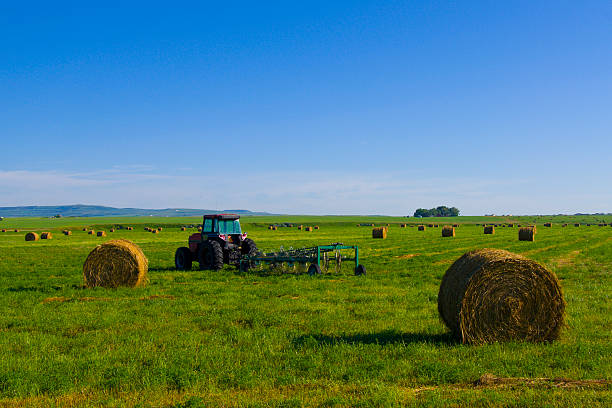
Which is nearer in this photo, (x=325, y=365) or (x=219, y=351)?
(x=325, y=365)

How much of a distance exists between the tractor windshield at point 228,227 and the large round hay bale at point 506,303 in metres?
16.2

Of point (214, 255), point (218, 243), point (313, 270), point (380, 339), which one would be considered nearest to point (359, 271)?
point (313, 270)

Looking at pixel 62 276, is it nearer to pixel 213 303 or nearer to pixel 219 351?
pixel 213 303

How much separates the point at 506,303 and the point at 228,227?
56.1 feet

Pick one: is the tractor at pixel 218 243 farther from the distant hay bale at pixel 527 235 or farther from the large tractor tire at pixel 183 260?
the distant hay bale at pixel 527 235

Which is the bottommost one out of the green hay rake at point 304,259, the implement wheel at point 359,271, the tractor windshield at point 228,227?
the implement wheel at point 359,271

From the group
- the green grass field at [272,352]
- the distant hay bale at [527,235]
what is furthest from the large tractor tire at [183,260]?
the distant hay bale at [527,235]

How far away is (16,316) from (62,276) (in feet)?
32.4

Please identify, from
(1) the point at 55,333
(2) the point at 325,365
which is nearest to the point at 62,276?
(1) the point at 55,333

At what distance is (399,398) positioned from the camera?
23.9 ft

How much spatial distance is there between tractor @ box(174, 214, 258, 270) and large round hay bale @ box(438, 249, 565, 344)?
15.0m

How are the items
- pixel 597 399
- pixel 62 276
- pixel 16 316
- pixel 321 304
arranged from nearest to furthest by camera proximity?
pixel 597 399 → pixel 16 316 → pixel 321 304 → pixel 62 276

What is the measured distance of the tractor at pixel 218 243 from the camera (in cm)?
2502

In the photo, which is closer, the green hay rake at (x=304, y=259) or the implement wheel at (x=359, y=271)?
the green hay rake at (x=304, y=259)
